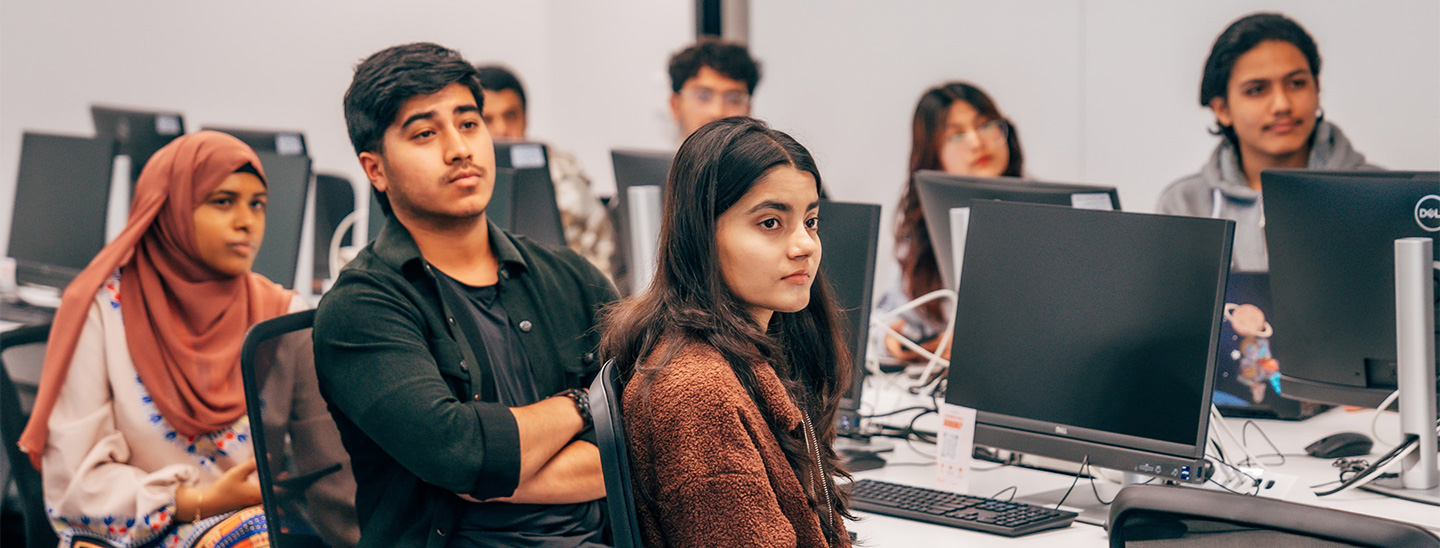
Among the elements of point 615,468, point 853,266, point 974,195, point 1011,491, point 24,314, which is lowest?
point 1011,491

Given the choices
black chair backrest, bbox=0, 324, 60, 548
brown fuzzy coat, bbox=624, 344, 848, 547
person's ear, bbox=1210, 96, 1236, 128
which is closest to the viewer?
brown fuzzy coat, bbox=624, 344, 848, 547

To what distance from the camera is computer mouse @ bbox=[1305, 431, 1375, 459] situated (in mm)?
2004

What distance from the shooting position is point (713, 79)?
3672 millimetres

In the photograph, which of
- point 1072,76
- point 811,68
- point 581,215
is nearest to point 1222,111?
point 1072,76

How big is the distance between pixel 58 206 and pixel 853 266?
2657mm

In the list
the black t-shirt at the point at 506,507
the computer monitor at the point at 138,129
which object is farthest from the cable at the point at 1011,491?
the computer monitor at the point at 138,129

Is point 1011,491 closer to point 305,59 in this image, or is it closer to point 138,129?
point 138,129

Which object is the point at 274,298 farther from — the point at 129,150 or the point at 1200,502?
the point at 1200,502

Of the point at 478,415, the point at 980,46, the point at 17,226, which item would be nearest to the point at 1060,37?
the point at 980,46

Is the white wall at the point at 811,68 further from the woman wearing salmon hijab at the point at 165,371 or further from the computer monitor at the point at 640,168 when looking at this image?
the woman wearing salmon hijab at the point at 165,371

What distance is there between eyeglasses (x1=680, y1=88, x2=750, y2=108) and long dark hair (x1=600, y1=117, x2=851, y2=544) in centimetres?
232

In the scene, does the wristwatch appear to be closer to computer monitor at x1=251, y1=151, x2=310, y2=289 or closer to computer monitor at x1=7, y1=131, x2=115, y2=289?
computer monitor at x1=251, y1=151, x2=310, y2=289

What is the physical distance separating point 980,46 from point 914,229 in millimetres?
1295

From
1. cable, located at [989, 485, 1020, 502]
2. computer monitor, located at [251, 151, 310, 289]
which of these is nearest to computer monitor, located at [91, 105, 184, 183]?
computer monitor, located at [251, 151, 310, 289]
